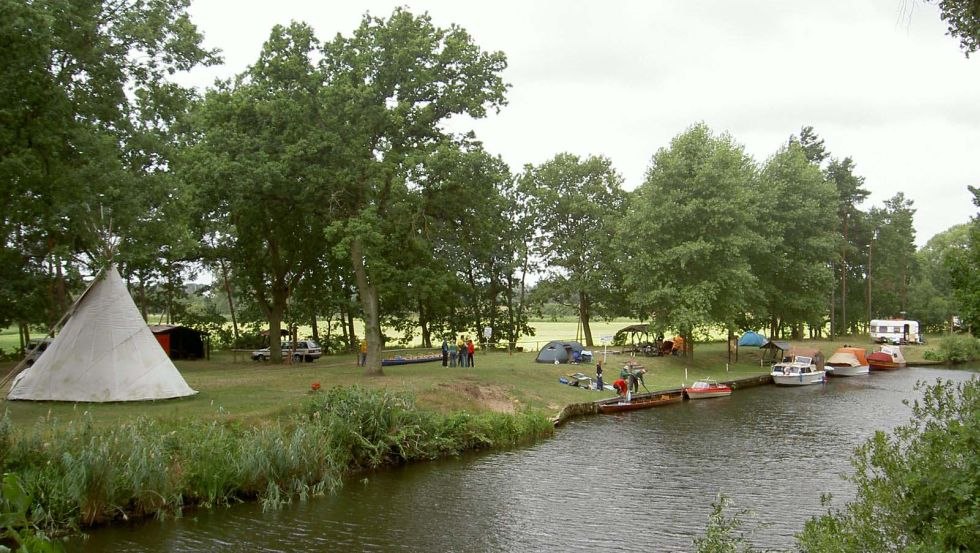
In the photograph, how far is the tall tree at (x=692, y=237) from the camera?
50250mm

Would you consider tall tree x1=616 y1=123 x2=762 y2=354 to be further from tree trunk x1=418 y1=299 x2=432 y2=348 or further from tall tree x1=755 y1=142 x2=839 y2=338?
tree trunk x1=418 y1=299 x2=432 y2=348

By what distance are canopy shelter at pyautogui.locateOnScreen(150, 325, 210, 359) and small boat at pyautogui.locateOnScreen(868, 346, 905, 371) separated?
5515 cm

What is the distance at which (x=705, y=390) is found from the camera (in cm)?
4309

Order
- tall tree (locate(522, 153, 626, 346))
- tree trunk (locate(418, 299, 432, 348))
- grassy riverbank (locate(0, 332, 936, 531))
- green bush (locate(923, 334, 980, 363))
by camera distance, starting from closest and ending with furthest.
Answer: grassy riverbank (locate(0, 332, 936, 531))
tall tree (locate(522, 153, 626, 346))
tree trunk (locate(418, 299, 432, 348))
green bush (locate(923, 334, 980, 363))

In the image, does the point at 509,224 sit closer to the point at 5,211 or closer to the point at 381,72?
the point at 381,72

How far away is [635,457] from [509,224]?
3669 cm

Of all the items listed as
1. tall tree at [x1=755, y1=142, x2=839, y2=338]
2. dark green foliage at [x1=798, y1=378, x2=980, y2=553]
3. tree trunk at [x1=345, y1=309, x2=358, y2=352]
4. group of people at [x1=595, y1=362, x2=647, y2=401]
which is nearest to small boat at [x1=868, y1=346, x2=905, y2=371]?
tall tree at [x1=755, y1=142, x2=839, y2=338]

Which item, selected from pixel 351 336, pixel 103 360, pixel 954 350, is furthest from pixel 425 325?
pixel 954 350

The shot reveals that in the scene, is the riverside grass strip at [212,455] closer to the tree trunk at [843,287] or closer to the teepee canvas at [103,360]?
the teepee canvas at [103,360]

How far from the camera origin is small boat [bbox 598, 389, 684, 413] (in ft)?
121

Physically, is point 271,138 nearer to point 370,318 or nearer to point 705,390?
point 370,318

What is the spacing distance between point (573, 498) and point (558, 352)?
27307 mm

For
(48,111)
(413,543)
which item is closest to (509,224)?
(48,111)

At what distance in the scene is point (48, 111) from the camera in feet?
75.1
